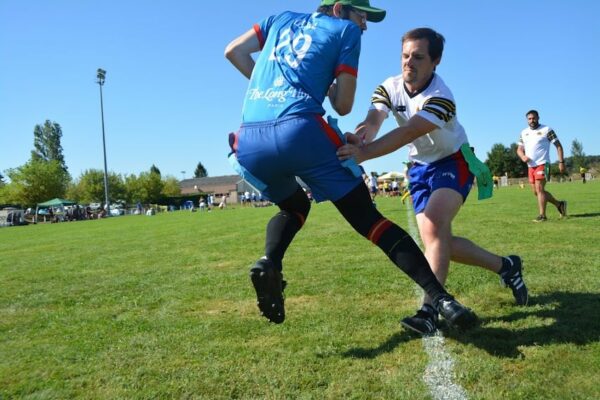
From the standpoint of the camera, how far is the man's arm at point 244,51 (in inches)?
124

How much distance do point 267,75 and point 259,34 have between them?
1.44 feet

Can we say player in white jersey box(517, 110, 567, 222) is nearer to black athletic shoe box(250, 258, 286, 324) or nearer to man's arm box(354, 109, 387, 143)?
man's arm box(354, 109, 387, 143)

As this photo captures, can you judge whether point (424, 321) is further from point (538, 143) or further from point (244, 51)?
point (538, 143)

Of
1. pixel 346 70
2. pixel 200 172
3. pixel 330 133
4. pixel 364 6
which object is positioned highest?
pixel 200 172

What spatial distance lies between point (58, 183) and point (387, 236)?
7407 cm

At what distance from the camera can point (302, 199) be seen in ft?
10.6

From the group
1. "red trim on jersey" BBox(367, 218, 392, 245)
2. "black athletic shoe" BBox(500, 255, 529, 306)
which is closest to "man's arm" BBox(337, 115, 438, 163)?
"red trim on jersey" BBox(367, 218, 392, 245)

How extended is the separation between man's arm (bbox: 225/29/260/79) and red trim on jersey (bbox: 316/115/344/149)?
2.39ft

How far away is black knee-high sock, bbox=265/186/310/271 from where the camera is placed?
2.93m

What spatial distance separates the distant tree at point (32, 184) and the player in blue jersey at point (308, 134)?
72917 millimetres

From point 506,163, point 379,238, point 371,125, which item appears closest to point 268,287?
point 379,238

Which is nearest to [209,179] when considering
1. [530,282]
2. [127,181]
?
[127,181]

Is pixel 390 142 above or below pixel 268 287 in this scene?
above

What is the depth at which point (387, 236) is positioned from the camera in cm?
281
